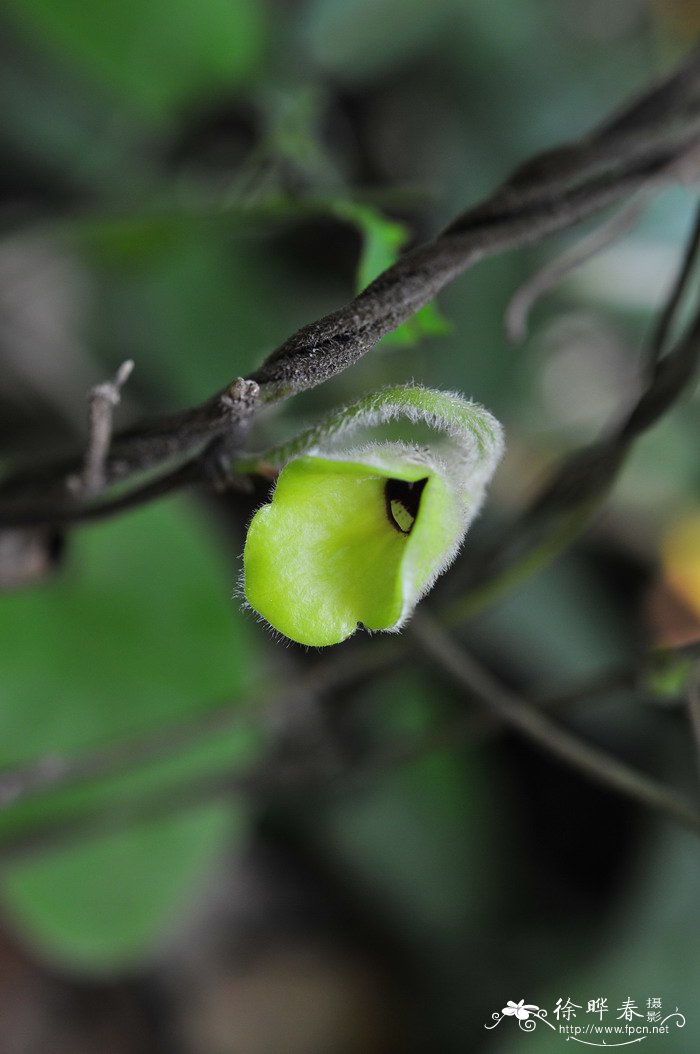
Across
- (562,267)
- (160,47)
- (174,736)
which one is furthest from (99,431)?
(160,47)

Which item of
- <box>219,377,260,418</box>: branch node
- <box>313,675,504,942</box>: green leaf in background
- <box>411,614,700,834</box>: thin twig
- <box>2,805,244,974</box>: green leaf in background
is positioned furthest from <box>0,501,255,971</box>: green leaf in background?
<box>219,377,260,418</box>: branch node

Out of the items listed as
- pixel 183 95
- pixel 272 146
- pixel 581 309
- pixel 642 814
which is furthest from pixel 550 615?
pixel 183 95

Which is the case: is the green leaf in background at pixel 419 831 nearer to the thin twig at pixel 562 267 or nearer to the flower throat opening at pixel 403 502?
the thin twig at pixel 562 267

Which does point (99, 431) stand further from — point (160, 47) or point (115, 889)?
point (160, 47)

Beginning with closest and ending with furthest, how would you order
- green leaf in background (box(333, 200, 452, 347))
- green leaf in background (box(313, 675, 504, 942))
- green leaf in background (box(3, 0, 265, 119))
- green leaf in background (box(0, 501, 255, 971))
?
1. green leaf in background (box(333, 200, 452, 347))
2. green leaf in background (box(0, 501, 255, 971))
3. green leaf in background (box(3, 0, 265, 119))
4. green leaf in background (box(313, 675, 504, 942))

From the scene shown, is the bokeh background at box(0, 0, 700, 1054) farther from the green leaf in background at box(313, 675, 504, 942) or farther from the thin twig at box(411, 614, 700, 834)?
the thin twig at box(411, 614, 700, 834)

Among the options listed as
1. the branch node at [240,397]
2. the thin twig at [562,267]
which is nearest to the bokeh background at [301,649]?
the thin twig at [562,267]

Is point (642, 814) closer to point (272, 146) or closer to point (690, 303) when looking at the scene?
point (690, 303)
